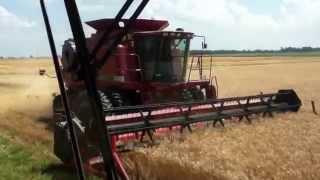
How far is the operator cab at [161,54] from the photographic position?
14.0 metres

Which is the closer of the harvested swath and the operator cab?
the harvested swath

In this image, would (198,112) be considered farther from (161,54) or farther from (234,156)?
(161,54)

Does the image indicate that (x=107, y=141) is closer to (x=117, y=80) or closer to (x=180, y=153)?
(x=180, y=153)

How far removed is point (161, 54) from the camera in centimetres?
1426

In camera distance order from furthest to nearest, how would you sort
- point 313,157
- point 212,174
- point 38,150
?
point 38,150 < point 313,157 < point 212,174

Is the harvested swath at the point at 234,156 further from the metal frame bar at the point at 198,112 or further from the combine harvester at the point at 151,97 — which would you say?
the combine harvester at the point at 151,97

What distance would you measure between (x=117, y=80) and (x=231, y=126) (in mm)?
3593

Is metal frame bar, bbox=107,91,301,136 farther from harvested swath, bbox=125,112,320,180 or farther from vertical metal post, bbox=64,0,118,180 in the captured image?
vertical metal post, bbox=64,0,118,180

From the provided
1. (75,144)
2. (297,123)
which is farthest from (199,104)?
(75,144)

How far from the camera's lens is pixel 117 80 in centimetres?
1388

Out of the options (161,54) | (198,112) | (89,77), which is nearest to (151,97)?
(161,54)

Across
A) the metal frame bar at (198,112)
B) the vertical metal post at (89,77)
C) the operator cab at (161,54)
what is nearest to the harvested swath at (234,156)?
the metal frame bar at (198,112)

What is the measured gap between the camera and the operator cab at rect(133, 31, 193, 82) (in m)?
14.0

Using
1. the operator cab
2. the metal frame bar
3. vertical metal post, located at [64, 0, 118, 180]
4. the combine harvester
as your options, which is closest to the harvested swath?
the metal frame bar
